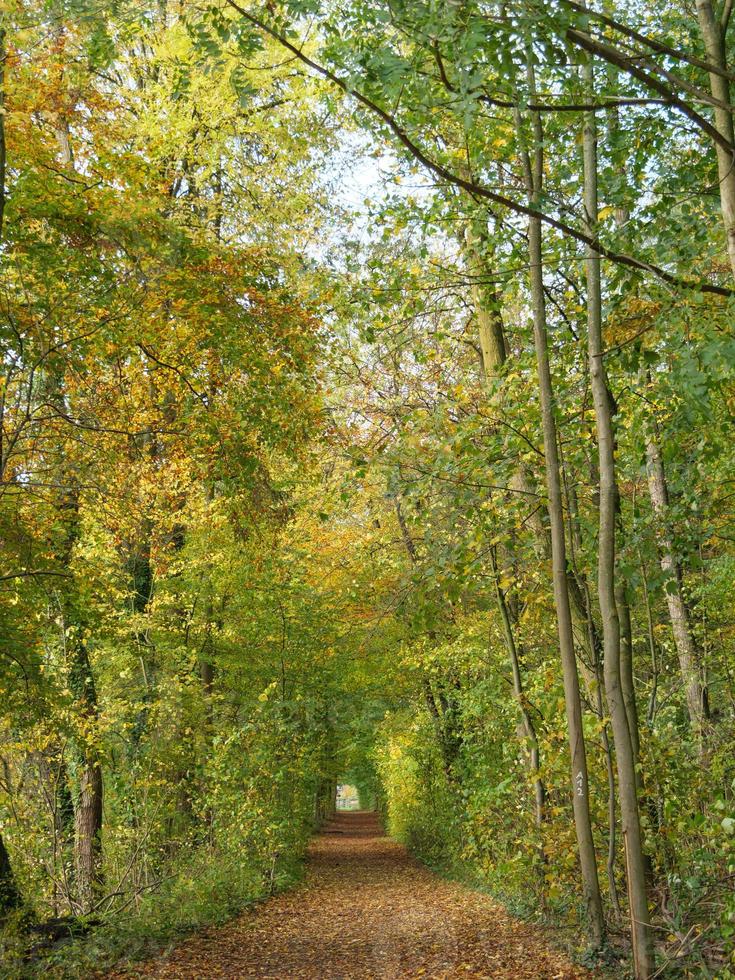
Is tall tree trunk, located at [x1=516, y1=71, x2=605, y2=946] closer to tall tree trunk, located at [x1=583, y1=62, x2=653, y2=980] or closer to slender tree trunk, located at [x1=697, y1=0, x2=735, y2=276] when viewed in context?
tall tree trunk, located at [x1=583, y1=62, x2=653, y2=980]

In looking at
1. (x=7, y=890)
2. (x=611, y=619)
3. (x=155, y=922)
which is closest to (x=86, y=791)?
(x=155, y=922)

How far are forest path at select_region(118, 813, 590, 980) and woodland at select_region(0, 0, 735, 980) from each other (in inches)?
17.8

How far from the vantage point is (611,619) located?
5133 millimetres

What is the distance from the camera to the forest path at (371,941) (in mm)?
7879

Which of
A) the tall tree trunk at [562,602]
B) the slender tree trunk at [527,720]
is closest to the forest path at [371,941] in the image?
the slender tree trunk at [527,720]

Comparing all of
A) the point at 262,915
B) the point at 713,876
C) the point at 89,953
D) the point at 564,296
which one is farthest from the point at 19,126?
the point at 262,915

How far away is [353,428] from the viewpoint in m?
12.2

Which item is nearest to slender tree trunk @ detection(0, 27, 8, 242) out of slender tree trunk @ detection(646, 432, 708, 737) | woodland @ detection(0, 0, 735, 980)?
woodland @ detection(0, 0, 735, 980)

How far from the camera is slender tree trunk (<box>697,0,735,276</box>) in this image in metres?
4.05

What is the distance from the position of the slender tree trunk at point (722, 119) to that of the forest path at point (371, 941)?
5.83 m

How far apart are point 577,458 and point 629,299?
1.62 m

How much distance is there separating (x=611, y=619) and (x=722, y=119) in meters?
2.90

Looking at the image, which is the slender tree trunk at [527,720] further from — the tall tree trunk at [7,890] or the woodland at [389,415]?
the tall tree trunk at [7,890]

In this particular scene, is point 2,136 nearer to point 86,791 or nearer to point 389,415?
point 389,415
